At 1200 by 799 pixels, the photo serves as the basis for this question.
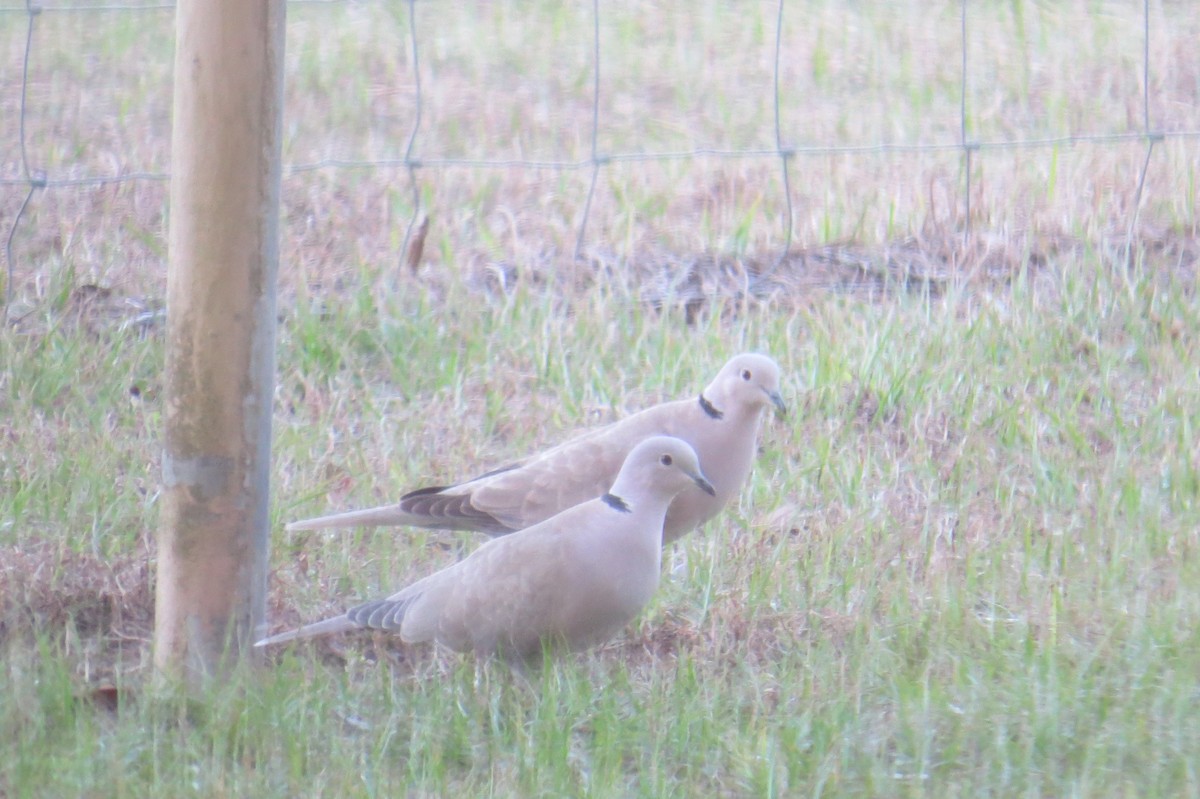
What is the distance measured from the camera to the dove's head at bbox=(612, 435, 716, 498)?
317 centimetres

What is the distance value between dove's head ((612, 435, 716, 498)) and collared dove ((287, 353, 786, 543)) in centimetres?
15

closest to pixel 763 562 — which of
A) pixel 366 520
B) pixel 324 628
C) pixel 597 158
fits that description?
pixel 366 520

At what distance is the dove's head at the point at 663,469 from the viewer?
3.17m

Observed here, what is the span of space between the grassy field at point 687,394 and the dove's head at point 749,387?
322mm

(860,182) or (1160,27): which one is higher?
(1160,27)

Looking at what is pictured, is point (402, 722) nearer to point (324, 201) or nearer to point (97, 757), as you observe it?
point (97, 757)

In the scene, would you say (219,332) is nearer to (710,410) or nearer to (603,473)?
(603,473)

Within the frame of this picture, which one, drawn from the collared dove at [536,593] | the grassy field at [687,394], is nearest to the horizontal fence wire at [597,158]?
the grassy field at [687,394]

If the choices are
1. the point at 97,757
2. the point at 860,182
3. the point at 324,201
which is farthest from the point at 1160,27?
the point at 97,757

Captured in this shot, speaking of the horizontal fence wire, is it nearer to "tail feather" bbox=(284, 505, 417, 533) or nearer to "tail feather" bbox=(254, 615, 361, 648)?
"tail feather" bbox=(284, 505, 417, 533)

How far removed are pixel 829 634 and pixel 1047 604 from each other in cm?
47

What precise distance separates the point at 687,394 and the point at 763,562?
0.91 meters

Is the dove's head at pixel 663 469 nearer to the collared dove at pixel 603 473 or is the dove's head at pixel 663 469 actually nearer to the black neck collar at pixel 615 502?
the black neck collar at pixel 615 502

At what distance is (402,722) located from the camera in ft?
9.24
